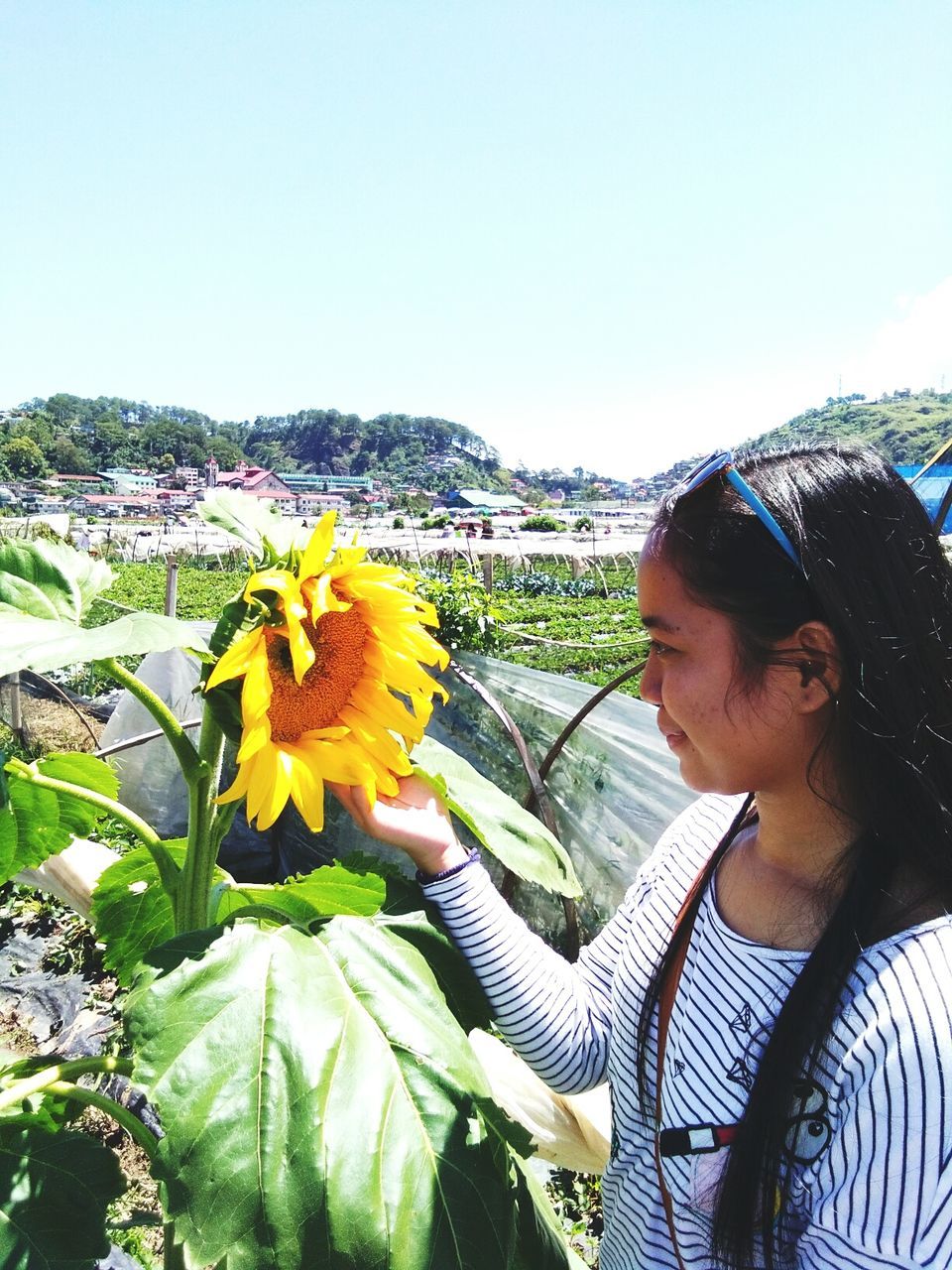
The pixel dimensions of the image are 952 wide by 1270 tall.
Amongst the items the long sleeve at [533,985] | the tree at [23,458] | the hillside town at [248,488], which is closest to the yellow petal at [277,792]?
the long sleeve at [533,985]

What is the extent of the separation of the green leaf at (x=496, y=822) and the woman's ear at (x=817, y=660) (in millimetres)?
395

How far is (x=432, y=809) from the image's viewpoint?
112cm

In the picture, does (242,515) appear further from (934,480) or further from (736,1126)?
(934,480)

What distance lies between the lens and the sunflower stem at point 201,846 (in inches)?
37.3

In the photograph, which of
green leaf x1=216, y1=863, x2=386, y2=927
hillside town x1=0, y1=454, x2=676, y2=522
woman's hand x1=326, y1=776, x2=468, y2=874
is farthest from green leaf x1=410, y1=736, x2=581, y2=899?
hillside town x1=0, y1=454, x2=676, y2=522

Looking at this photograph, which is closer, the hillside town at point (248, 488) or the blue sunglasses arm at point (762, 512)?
the blue sunglasses arm at point (762, 512)

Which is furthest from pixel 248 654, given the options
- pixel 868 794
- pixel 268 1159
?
pixel 868 794

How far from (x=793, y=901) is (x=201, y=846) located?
659 millimetres

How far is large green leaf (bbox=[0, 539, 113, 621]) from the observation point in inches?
34.5

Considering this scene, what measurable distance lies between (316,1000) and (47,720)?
19.4 feet

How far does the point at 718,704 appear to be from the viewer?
Result: 95cm

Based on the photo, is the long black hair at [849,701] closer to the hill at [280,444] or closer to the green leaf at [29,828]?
the green leaf at [29,828]

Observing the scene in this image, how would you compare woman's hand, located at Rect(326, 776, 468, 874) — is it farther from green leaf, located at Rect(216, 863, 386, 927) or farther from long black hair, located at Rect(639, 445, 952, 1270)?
long black hair, located at Rect(639, 445, 952, 1270)

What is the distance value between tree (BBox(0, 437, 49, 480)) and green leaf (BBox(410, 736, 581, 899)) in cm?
8550
